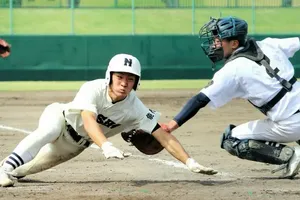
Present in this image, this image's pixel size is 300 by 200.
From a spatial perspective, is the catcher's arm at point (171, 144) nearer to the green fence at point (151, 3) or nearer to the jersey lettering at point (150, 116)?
the jersey lettering at point (150, 116)

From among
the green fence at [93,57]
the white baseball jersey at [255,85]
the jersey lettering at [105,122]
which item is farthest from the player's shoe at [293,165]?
the green fence at [93,57]

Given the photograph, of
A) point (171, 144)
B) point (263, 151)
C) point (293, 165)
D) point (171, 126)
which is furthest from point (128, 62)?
point (293, 165)

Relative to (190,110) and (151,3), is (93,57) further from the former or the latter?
(190,110)

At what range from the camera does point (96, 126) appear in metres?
7.48

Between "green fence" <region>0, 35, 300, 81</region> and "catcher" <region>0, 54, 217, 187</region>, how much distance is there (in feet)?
42.9

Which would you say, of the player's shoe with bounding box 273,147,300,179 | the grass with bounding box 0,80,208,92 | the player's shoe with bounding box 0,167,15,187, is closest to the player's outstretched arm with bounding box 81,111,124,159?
the player's shoe with bounding box 0,167,15,187

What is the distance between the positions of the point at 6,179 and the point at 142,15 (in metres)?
24.4

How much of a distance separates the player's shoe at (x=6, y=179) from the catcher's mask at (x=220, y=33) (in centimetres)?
220

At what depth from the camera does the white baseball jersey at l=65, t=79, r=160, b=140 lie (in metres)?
7.76

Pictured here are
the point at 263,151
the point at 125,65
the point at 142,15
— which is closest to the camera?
the point at 125,65

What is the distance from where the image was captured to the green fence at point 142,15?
3006cm

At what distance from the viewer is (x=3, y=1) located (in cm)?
2773

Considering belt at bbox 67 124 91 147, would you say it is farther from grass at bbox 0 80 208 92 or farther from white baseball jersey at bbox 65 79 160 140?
grass at bbox 0 80 208 92

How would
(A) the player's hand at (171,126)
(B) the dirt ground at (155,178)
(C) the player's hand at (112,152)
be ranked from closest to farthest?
1. (C) the player's hand at (112,152)
2. (B) the dirt ground at (155,178)
3. (A) the player's hand at (171,126)
